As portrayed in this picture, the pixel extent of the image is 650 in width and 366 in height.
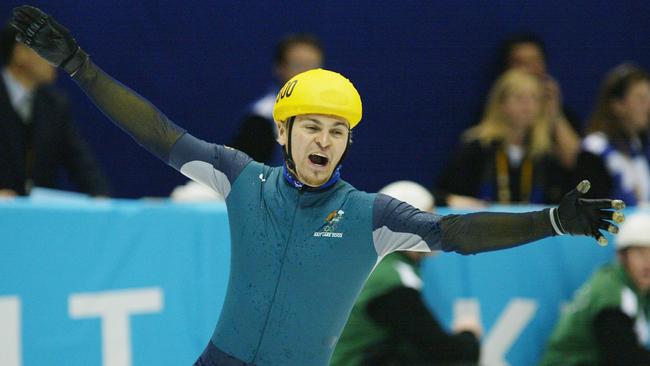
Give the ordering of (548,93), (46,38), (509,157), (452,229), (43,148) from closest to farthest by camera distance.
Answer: (452,229), (46,38), (43,148), (509,157), (548,93)

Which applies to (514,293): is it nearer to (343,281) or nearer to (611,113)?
(611,113)

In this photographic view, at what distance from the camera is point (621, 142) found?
7.12 meters

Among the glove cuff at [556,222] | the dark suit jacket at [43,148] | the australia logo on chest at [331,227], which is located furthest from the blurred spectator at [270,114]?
the glove cuff at [556,222]

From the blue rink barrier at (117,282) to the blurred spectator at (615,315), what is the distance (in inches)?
16.8

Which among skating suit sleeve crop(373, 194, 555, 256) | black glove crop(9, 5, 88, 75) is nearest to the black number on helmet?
skating suit sleeve crop(373, 194, 555, 256)

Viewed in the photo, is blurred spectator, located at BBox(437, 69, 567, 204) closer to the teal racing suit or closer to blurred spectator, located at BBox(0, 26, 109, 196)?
blurred spectator, located at BBox(0, 26, 109, 196)

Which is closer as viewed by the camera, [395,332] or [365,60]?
[395,332]

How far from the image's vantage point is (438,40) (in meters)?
8.72

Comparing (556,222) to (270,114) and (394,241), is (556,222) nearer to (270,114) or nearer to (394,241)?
(394,241)

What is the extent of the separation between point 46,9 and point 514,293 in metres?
3.45

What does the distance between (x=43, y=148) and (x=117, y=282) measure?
1277 mm

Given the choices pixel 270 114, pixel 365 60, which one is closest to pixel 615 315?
pixel 270 114

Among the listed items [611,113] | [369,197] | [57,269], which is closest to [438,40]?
[611,113]

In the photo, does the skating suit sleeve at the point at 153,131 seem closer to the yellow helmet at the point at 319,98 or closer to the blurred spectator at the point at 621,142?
the yellow helmet at the point at 319,98
